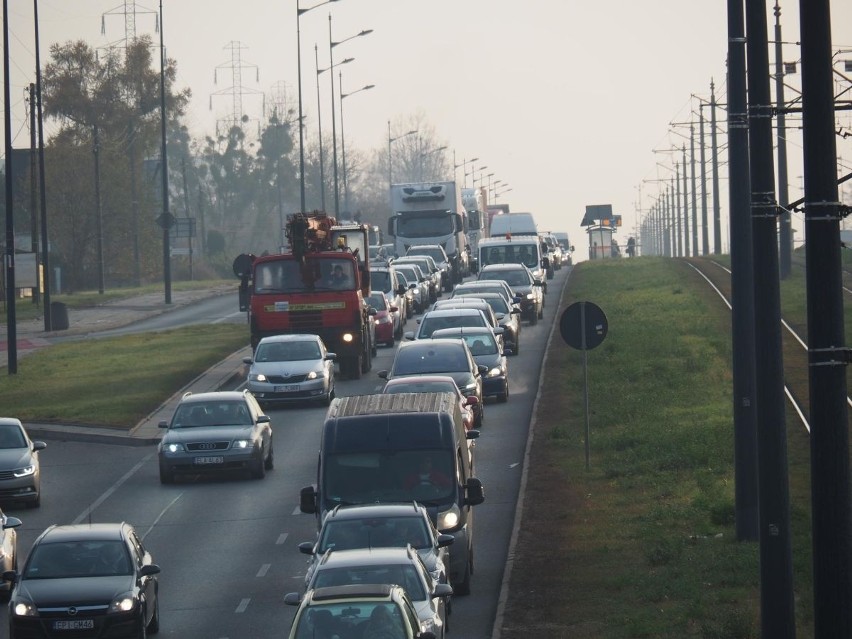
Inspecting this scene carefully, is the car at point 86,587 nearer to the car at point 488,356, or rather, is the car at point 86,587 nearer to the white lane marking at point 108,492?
the white lane marking at point 108,492

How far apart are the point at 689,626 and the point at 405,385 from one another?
12.7 meters

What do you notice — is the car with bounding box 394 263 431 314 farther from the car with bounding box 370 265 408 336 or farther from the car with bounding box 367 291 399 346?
the car with bounding box 367 291 399 346

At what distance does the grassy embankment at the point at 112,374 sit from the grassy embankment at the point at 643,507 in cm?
991

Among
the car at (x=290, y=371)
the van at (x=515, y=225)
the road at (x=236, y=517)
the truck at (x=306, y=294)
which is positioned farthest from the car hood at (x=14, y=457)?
the van at (x=515, y=225)

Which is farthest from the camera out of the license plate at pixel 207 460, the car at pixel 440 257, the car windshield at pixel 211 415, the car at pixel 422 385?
the car at pixel 440 257

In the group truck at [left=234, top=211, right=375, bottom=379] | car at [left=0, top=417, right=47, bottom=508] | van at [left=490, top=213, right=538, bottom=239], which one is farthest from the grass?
van at [left=490, top=213, right=538, bottom=239]

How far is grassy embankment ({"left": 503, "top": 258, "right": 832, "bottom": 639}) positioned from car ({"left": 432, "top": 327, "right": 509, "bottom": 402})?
3.48 ft

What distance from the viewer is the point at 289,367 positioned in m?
36.1

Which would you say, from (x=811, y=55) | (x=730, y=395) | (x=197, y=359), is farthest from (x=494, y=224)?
(x=811, y=55)

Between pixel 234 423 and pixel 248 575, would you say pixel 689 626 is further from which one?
pixel 234 423

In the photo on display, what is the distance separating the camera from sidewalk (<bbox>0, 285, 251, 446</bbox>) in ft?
112

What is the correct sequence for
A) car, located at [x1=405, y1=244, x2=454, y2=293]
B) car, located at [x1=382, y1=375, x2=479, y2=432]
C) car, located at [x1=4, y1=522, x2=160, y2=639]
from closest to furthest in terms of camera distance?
car, located at [x1=4, y1=522, x2=160, y2=639] < car, located at [x1=382, y1=375, x2=479, y2=432] < car, located at [x1=405, y1=244, x2=454, y2=293]

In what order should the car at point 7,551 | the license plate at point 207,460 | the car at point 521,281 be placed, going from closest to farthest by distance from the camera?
the car at point 7,551 < the license plate at point 207,460 < the car at point 521,281

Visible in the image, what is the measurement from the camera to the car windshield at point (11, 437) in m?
26.3
